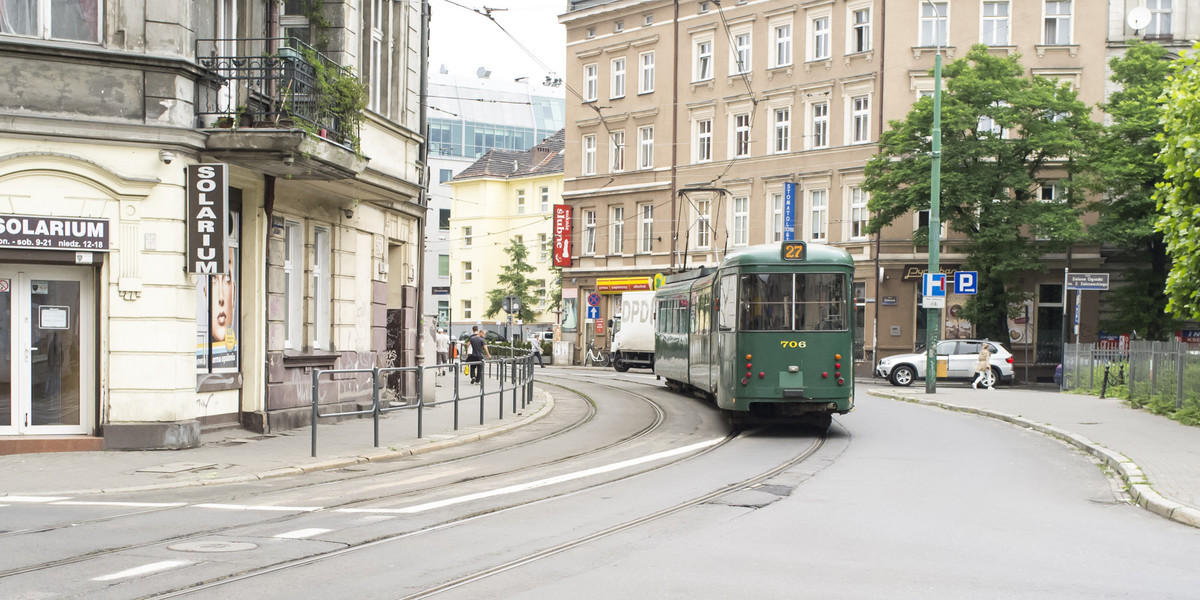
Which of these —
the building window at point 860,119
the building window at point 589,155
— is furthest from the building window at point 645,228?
the building window at point 860,119

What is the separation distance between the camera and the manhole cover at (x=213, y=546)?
828 centimetres

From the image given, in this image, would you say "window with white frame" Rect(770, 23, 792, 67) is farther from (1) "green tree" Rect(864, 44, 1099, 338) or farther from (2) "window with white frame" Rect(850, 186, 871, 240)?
(1) "green tree" Rect(864, 44, 1099, 338)

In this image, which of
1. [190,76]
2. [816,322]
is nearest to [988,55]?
[816,322]

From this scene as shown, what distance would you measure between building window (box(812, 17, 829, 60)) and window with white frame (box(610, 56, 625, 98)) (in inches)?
419

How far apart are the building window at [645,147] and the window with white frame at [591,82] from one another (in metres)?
3.79

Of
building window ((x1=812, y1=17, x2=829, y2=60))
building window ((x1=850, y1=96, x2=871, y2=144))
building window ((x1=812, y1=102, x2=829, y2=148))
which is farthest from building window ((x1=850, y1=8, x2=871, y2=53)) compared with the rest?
building window ((x1=812, y1=102, x2=829, y2=148))

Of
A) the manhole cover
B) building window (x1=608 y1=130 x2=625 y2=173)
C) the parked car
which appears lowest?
the parked car

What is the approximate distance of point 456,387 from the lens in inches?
736

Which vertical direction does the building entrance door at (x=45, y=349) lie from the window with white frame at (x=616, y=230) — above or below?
below

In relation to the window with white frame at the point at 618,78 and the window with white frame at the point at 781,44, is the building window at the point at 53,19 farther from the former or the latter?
the window with white frame at the point at 618,78

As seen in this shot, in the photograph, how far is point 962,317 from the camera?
1645 inches

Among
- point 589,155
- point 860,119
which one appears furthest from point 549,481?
point 589,155

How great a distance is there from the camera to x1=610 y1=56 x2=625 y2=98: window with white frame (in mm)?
55719

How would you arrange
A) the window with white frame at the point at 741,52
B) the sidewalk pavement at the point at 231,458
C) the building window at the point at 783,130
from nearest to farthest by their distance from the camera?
1. the sidewalk pavement at the point at 231,458
2. the building window at the point at 783,130
3. the window with white frame at the point at 741,52
